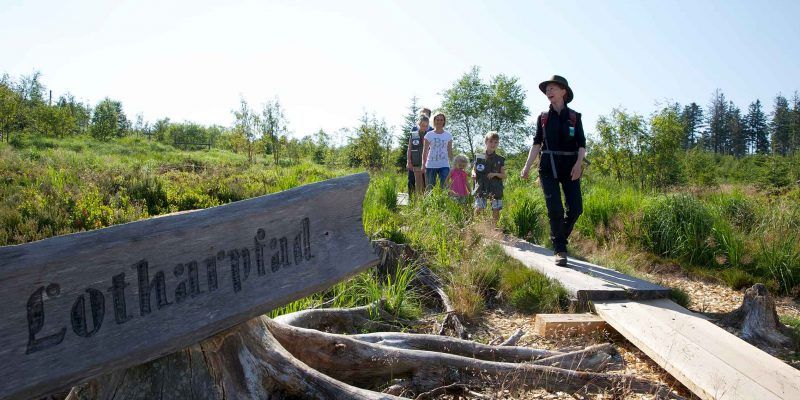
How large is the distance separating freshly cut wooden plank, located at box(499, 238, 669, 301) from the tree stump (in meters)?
0.58

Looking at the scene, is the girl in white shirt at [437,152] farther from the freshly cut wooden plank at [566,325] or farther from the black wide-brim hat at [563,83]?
the freshly cut wooden plank at [566,325]

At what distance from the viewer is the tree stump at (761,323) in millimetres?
3665

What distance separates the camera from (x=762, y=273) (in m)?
5.15

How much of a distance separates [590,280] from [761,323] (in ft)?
4.13

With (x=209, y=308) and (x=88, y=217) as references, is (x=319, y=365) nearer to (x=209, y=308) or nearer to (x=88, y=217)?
(x=209, y=308)

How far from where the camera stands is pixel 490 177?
283 inches

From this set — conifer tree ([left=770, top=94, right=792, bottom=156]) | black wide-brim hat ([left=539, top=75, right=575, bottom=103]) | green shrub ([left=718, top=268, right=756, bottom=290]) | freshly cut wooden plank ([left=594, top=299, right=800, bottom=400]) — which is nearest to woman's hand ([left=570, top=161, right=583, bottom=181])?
black wide-brim hat ([left=539, top=75, right=575, bottom=103])

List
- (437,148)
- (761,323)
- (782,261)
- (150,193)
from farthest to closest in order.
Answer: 1. (150,193)
2. (437,148)
3. (782,261)
4. (761,323)

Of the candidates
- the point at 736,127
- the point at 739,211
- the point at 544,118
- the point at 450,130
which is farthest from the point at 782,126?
the point at 544,118

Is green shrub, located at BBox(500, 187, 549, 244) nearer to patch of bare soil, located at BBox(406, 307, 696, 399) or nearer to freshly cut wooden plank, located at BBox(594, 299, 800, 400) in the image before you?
patch of bare soil, located at BBox(406, 307, 696, 399)

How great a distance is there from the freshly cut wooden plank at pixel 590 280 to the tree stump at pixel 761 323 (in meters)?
0.58

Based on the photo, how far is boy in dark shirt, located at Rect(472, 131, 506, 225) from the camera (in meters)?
7.14

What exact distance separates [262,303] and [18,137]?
28.9 meters

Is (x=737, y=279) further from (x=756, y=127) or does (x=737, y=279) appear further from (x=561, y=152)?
(x=756, y=127)
